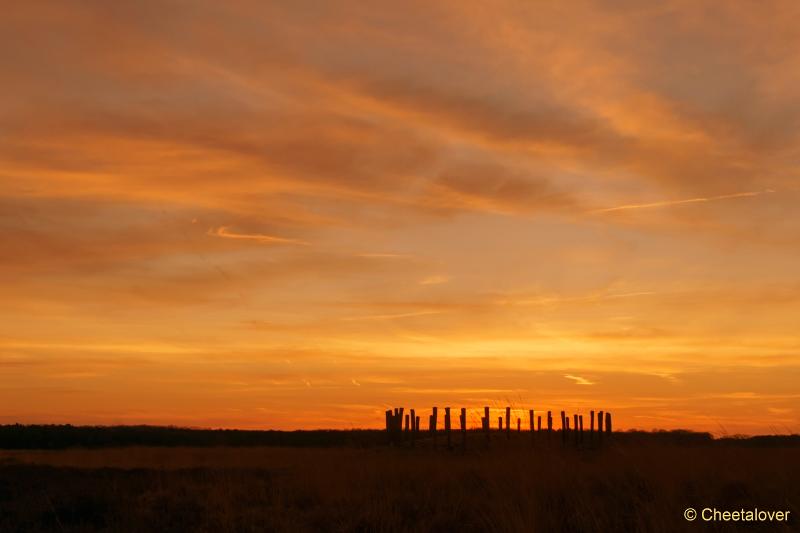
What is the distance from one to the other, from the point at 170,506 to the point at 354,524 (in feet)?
14.6

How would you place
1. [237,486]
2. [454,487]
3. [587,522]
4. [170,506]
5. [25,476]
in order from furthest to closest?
[25,476]
[237,486]
[454,487]
[170,506]
[587,522]

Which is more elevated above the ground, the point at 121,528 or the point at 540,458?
the point at 540,458

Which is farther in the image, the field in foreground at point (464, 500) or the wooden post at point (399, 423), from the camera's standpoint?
the wooden post at point (399, 423)

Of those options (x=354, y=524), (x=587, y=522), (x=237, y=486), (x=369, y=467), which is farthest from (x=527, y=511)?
Answer: (x=369, y=467)

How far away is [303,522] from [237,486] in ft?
18.1

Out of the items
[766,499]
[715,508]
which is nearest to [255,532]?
[715,508]

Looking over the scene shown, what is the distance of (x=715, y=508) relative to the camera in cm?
1352

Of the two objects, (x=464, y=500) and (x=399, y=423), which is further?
(x=399, y=423)

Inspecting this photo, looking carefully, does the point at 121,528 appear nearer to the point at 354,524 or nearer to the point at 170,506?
the point at 170,506

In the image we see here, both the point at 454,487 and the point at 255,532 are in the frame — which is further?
the point at 454,487

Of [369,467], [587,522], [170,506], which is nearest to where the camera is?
[587,522]

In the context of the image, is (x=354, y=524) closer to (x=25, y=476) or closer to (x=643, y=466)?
(x=643, y=466)

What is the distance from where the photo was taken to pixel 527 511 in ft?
41.8

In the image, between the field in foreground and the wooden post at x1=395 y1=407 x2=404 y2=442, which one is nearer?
the field in foreground
